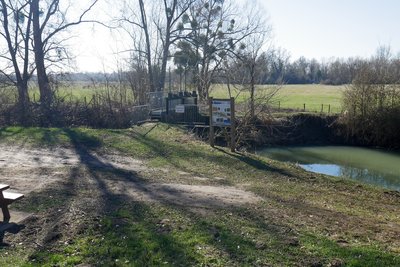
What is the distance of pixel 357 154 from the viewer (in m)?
26.8

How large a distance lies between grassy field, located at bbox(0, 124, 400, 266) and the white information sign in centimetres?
236

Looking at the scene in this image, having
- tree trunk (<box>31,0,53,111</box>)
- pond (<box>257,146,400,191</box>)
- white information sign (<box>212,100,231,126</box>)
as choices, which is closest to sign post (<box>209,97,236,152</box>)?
white information sign (<box>212,100,231,126</box>)

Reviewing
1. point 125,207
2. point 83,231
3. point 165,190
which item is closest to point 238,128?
point 165,190

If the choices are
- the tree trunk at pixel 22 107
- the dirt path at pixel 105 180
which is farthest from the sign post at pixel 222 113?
the tree trunk at pixel 22 107

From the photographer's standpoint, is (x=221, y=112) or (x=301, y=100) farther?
(x=301, y=100)

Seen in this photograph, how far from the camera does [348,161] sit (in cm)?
2427

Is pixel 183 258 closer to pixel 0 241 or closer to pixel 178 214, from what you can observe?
pixel 178 214

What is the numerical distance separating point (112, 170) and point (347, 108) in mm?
23584

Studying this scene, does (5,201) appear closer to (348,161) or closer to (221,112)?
(221,112)

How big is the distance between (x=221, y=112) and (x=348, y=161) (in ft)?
43.9

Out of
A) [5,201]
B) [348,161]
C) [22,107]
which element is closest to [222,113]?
[5,201]

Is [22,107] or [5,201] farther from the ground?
[22,107]

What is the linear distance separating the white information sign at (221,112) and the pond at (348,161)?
22.1 ft

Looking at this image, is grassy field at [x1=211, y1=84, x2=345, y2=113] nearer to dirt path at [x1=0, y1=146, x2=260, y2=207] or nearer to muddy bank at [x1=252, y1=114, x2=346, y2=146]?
muddy bank at [x1=252, y1=114, x2=346, y2=146]
